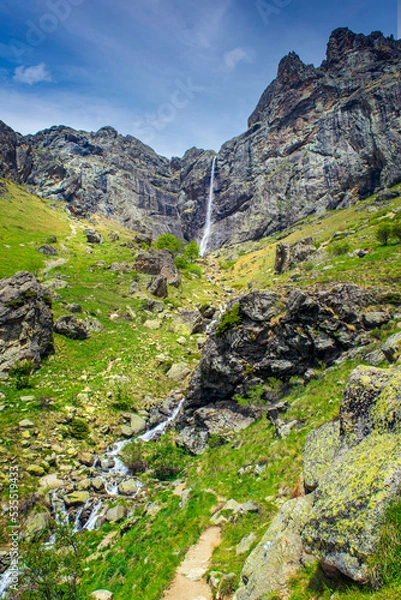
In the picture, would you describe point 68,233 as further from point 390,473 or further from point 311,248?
point 390,473

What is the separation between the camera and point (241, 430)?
2322 centimetres

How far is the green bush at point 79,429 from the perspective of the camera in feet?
75.7

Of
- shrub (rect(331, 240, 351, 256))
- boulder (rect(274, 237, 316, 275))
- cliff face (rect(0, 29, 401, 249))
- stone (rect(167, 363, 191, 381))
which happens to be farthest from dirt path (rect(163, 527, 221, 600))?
cliff face (rect(0, 29, 401, 249))

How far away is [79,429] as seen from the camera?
2344cm

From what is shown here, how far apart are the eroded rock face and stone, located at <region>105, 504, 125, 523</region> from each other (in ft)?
38.5

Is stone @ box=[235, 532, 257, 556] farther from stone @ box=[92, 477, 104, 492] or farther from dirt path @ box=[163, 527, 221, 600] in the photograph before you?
stone @ box=[92, 477, 104, 492]

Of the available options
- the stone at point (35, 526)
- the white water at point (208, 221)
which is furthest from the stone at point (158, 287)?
the white water at point (208, 221)

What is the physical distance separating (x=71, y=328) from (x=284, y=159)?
153242 millimetres

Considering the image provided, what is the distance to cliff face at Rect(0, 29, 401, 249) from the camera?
122500mm

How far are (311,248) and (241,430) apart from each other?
1896 inches

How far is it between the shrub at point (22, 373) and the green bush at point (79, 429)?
5918 millimetres

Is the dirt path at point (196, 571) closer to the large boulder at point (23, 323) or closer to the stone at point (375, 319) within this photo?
the stone at point (375, 319)

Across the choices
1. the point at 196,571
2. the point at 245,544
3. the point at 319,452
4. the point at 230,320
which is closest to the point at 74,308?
the point at 230,320

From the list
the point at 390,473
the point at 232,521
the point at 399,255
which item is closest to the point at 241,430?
the point at 232,521
